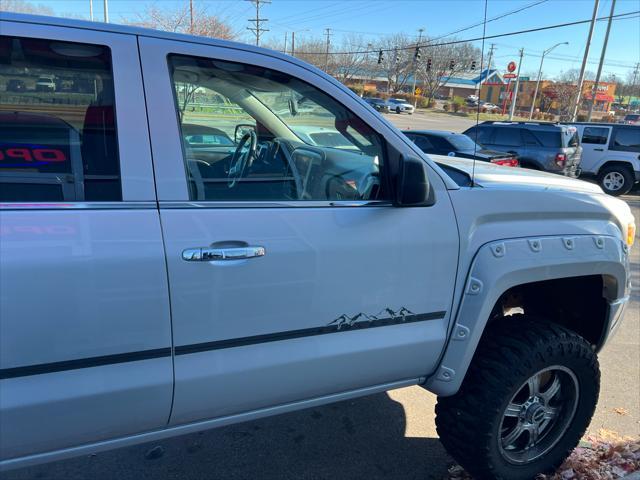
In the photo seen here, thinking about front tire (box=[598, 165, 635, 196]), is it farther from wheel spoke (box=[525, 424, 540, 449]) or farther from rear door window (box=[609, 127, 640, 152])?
wheel spoke (box=[525, 424, 540, 449])

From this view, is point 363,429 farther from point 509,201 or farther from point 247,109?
point 247,109

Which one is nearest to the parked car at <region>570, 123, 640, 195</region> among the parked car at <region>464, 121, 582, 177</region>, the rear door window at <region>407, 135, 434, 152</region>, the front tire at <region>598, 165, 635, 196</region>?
the front tire at <region>598, 165, 635, 196</region>

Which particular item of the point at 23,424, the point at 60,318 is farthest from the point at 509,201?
the point at 23,424

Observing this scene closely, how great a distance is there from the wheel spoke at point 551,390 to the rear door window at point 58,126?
221 cm

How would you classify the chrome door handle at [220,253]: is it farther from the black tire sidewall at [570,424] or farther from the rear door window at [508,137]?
the rear door window at [508,137]

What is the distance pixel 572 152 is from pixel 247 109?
1107 centimetres

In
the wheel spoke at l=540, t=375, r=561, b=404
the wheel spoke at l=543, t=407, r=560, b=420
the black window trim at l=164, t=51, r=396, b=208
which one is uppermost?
the black window trim at l=164, t=51, r=396, b=208

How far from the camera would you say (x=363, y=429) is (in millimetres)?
2943

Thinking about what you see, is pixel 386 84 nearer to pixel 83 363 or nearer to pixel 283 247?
pixel 283 247

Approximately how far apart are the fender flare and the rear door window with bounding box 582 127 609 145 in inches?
474

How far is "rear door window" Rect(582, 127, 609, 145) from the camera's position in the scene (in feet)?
41.1

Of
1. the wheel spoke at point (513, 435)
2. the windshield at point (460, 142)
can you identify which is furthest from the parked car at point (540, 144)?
the wheel spoke at point (513, 435)

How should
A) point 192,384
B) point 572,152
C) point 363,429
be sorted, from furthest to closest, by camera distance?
1. point 572,152
2. point 363,429
3. point 192,384

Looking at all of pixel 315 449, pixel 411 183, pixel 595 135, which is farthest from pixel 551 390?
pixel 595 135
